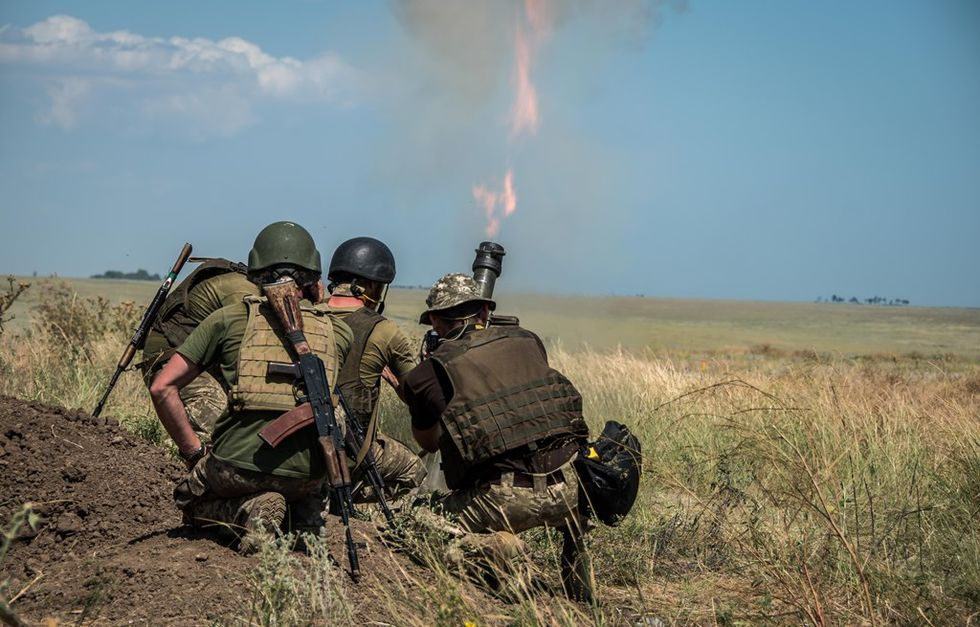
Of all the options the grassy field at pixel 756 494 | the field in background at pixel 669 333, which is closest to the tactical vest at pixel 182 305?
the grassy field at pixel 756 494

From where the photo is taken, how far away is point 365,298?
6699 mm

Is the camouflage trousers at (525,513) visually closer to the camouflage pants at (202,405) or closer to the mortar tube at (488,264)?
the mortar tube at (488,264)

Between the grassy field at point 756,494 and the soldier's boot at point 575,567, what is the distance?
0.43ft

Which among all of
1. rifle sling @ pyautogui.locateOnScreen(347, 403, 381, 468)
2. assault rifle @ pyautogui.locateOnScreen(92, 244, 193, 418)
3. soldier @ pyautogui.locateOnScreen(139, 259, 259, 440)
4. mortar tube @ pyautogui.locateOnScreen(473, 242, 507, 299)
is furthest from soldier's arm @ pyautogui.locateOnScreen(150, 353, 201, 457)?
mortar tube @ pyautogui.locateOnScreen(473, 242, 507, 299)

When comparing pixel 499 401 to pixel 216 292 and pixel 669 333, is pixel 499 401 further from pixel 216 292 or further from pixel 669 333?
pixel 669 333

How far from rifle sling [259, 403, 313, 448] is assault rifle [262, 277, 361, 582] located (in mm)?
40

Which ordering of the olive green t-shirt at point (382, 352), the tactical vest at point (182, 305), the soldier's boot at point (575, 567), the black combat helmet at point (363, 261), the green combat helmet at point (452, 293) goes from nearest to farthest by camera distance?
1. the soldier's boot at point (575, 567)
2. the green combat helmet at point (452, 293)
3. the olive green t-shirt at point (382, 352)
4. the black combat helmet at point (363, 261)
5. the tactical vest at point (182, 305)

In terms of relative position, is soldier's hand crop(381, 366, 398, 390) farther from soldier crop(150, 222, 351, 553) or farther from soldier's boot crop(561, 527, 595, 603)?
soldier's boot crop(561, 527, 595, 603)

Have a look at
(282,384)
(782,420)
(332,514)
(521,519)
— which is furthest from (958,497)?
(282,384)

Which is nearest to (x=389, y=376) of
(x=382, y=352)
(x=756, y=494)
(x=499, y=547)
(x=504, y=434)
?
(x=382, y=352)

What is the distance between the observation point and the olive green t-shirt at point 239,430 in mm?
4977

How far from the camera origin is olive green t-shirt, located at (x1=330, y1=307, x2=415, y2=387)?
612 cm

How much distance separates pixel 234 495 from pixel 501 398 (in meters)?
1.44

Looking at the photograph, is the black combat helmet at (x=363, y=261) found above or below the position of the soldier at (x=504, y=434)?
above
